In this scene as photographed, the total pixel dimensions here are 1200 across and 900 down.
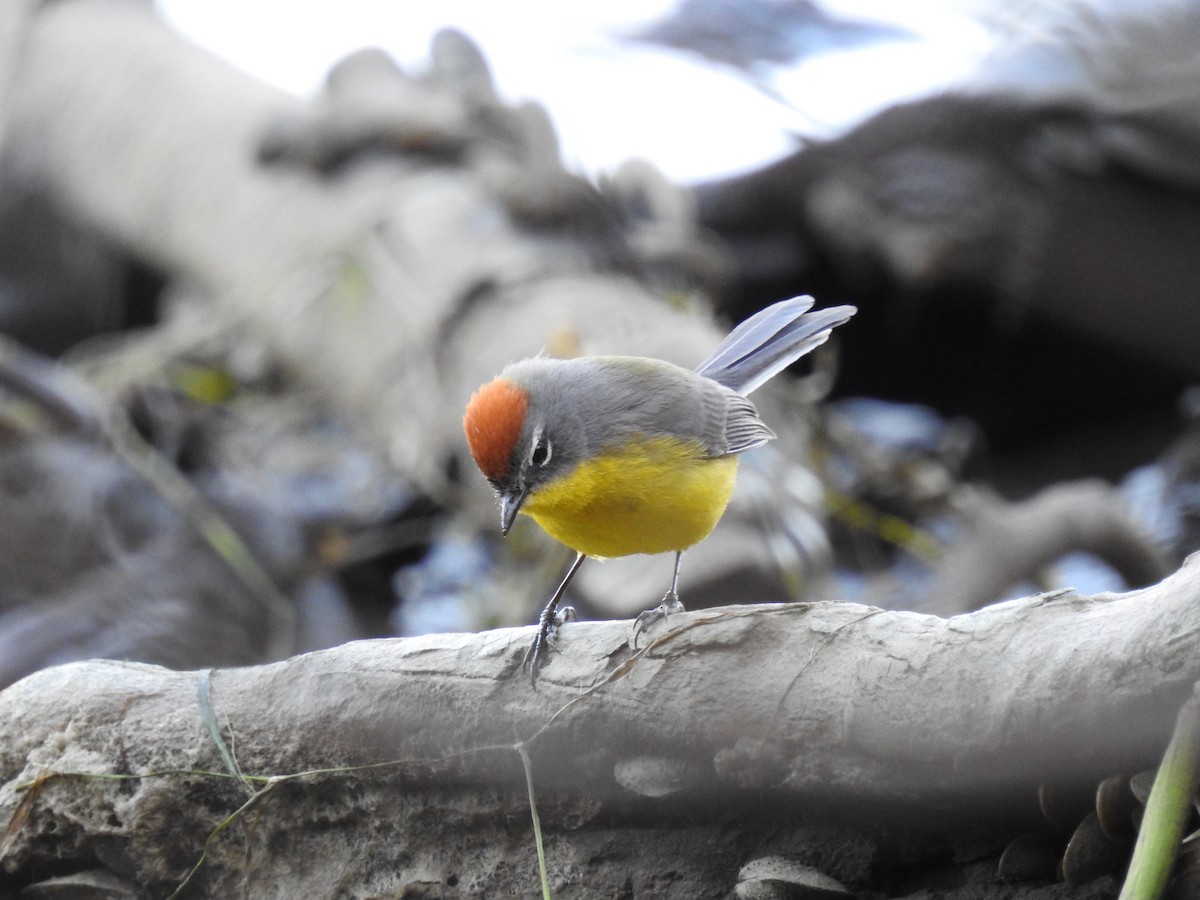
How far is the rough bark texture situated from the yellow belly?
0.34m

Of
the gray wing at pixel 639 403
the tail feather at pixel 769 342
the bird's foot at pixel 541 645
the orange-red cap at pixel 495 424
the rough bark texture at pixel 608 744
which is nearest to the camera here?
the rough bark texture at pixel 608 744

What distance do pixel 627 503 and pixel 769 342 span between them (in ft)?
2.99

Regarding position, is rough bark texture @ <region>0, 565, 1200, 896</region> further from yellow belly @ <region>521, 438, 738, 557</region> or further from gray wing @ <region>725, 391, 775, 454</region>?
gray wing @ <region>725, 391, 775, 454</region>

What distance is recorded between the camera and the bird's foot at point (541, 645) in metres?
2.31

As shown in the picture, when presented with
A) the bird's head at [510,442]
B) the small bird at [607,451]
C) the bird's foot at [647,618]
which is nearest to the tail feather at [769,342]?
the small bird at [607,451]

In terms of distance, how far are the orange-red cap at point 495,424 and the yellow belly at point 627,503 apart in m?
0.15

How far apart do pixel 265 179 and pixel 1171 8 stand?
5.43 metres

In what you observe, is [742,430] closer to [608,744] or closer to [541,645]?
[541,645]

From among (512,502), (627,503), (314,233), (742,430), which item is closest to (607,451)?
(627,503)

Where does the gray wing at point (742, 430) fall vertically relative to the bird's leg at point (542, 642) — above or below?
above

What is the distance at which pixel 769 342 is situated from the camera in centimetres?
343

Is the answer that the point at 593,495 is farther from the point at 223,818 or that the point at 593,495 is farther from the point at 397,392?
the point at 397,392

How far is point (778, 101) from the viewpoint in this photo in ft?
6.91

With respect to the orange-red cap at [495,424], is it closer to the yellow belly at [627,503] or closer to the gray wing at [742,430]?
the yellow belly at [627,503]
